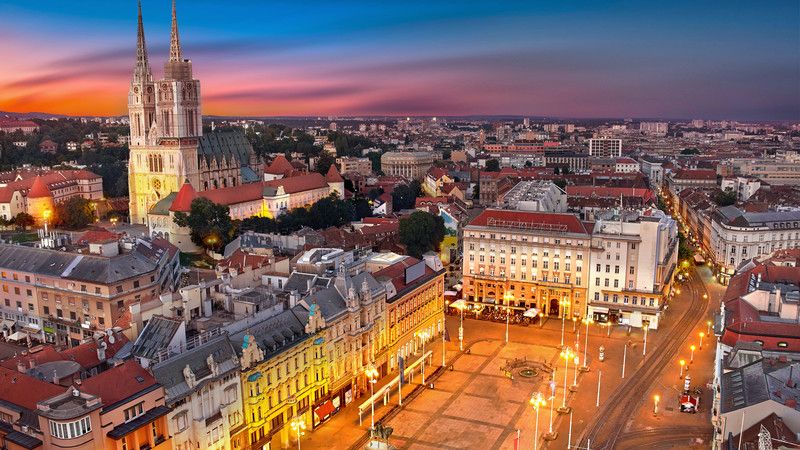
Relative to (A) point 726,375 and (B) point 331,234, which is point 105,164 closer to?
(B) point 331,234

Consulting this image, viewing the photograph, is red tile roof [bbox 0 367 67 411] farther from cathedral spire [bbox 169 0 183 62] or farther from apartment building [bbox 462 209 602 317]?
cathedral spire [bbox 169 0 183 62]

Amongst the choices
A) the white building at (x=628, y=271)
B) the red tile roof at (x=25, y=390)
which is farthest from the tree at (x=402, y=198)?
the red tile roof at (x=25, y=390)

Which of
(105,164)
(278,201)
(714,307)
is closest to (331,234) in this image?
(278,201)

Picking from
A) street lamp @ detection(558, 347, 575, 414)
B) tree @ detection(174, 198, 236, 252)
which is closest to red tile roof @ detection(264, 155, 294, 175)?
tree @ detection(174, 198, 236, 252)

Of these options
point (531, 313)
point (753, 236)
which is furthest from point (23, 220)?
point (753, 236)

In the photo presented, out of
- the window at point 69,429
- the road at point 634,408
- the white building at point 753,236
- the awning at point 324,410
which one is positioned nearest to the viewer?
the window at point 69,429

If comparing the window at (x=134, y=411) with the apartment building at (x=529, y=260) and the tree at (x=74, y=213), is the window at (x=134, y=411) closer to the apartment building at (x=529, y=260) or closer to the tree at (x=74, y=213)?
the apartment building at (x=529, y=260)
